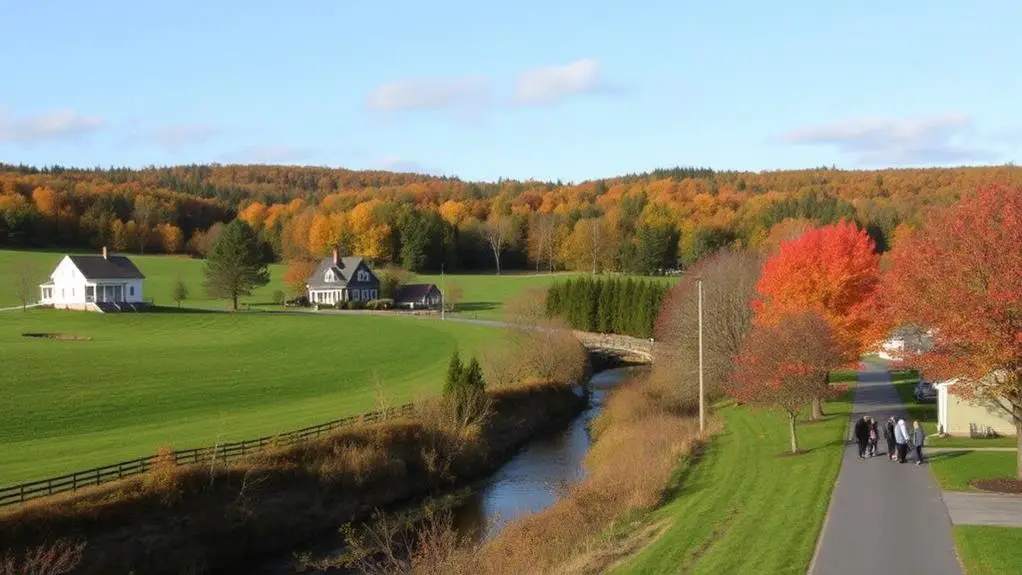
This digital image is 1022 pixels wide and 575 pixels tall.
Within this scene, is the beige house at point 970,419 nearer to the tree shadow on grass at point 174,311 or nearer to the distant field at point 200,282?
the distant field at point 200,282

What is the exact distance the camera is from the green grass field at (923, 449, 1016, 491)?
24300 mm

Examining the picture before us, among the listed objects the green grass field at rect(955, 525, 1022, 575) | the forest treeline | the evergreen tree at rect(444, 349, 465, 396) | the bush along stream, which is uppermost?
the forest treeline

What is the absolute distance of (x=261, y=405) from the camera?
143 ft

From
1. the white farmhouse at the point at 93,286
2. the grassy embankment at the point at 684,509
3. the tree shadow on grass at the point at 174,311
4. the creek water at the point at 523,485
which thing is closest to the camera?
the grassy embankment at the point at 684,509

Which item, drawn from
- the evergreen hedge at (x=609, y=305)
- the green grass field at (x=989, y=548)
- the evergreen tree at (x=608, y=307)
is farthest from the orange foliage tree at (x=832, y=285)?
the evergreen tree at (x=608, y=307)

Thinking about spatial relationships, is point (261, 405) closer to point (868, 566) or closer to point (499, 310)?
point (868, 566)

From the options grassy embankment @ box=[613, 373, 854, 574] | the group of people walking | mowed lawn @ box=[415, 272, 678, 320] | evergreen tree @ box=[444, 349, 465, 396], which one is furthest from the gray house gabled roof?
the group of people walking

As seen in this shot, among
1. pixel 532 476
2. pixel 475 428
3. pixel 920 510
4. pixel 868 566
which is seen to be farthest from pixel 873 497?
pixel 475 428

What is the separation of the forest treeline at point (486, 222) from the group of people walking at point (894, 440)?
7914 centimetres

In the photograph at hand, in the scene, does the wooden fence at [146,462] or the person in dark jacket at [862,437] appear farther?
the person in dark jacket at [862,437]

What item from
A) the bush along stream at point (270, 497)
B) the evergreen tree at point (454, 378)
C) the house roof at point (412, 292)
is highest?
the house roof at point (412, 292)

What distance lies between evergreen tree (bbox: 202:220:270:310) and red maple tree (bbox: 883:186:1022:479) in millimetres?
78504

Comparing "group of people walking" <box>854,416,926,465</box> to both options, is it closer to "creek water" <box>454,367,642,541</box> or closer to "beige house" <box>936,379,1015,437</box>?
"beige house" <box>936,379,1015,437</box>

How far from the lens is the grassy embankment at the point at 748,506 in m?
18.8
